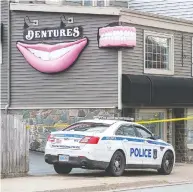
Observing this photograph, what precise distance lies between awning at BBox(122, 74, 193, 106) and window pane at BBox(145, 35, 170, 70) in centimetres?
73

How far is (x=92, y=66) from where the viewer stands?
2064 cm

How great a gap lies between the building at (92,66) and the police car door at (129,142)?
4.05 m

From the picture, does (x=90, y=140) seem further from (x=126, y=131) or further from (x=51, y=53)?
(x=51, y=53)

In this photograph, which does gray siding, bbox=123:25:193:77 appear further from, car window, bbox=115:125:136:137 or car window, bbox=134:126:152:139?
car window, bbox=115:125:136:137


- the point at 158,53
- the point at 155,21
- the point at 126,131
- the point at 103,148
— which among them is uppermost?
the point at 155,21

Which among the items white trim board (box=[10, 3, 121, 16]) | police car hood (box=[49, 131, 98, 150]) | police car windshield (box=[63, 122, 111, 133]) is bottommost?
police car hood (box=[49, 131, 98, 150])

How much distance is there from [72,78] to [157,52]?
3663mm

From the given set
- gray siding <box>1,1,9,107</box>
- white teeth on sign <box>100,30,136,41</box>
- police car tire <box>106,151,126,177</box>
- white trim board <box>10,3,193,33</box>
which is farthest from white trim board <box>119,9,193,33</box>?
police car tire <box>106,151,126,177</box>

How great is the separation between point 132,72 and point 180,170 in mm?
4117

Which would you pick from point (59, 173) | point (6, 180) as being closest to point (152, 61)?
point (59, 173)

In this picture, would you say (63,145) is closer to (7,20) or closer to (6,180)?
(6,180)

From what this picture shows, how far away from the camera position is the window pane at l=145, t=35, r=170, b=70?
21609 millimetres

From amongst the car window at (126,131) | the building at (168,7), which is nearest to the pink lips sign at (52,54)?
the car window at (126,131)

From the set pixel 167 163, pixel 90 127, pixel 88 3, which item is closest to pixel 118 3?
pixel 88 3
